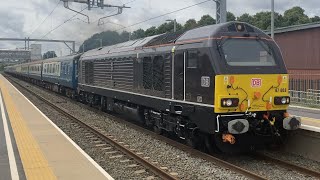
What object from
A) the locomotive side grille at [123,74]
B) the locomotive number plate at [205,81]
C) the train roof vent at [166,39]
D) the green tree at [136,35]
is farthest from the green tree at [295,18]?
the locomotive number plate at [205,81]

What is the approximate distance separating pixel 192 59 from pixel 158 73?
7.03ft

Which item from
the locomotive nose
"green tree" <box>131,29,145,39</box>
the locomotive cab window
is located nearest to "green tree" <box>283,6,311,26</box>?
"green tree" <box>131,29,145,39</box>

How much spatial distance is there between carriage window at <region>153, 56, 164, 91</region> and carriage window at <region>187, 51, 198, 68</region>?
164 cm

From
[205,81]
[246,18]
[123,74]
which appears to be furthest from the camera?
[246,18]

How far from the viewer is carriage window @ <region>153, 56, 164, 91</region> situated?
1195cm

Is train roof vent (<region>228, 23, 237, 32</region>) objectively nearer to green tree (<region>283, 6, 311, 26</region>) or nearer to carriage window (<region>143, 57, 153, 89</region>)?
carriage window (<region>143, 57, 153, 89</region>)

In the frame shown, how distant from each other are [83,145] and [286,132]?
5.62 meters

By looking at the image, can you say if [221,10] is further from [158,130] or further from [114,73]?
[158,130]

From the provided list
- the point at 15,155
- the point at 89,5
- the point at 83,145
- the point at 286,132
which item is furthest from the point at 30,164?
the point at 89,5

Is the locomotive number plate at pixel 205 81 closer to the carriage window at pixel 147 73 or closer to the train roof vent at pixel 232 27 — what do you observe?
the train roof vent at pixel 232 27

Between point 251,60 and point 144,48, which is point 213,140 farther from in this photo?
point 144,48

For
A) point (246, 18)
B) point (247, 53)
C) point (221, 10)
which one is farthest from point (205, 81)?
point (246, 18)

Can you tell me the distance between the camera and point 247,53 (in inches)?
394

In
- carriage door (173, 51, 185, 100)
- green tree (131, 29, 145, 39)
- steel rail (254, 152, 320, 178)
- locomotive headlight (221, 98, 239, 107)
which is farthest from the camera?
green tree (131, 29, 145, 39)
